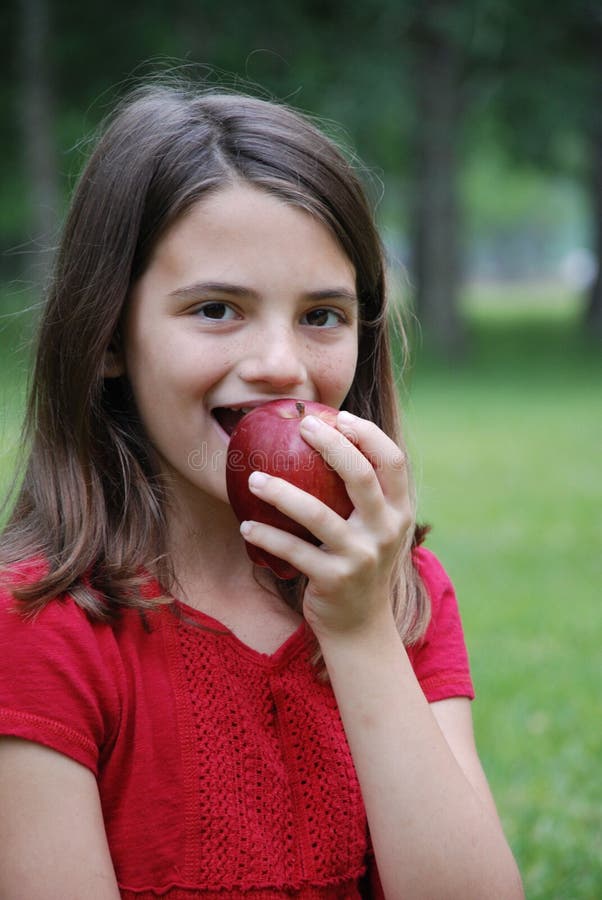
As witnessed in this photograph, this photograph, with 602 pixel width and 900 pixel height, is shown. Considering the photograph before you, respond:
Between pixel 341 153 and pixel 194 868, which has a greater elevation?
pixel 341 153

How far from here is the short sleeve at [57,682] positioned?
5.90 ft

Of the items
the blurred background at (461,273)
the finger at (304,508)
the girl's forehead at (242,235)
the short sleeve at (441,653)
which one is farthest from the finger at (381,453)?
the blurred background at (461,273)

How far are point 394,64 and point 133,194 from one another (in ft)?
53.9

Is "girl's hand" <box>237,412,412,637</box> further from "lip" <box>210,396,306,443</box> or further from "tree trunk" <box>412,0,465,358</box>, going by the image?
"tree trunk" <box>412,0,465,358</box>

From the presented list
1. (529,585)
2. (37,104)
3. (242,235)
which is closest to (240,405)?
(242,235)

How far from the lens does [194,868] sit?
1.92 m

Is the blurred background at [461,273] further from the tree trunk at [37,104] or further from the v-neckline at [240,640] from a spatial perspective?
the v-neckline at [240,640]

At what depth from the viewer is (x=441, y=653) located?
7.23ft

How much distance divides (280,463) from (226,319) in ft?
0.97

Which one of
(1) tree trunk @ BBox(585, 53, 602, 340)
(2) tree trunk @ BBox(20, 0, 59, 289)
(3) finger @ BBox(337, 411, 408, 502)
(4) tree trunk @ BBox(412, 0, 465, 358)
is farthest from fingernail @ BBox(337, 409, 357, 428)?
(1) tree trunk @ BBox(585, 53, 602, 340)

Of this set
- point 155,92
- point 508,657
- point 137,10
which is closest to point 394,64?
point 137,10

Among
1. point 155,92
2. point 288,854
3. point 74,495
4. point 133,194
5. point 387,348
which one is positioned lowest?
point 288,854

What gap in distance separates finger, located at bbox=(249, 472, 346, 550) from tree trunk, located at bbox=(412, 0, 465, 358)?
17153mm

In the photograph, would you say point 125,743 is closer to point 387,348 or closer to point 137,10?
point 387,348
